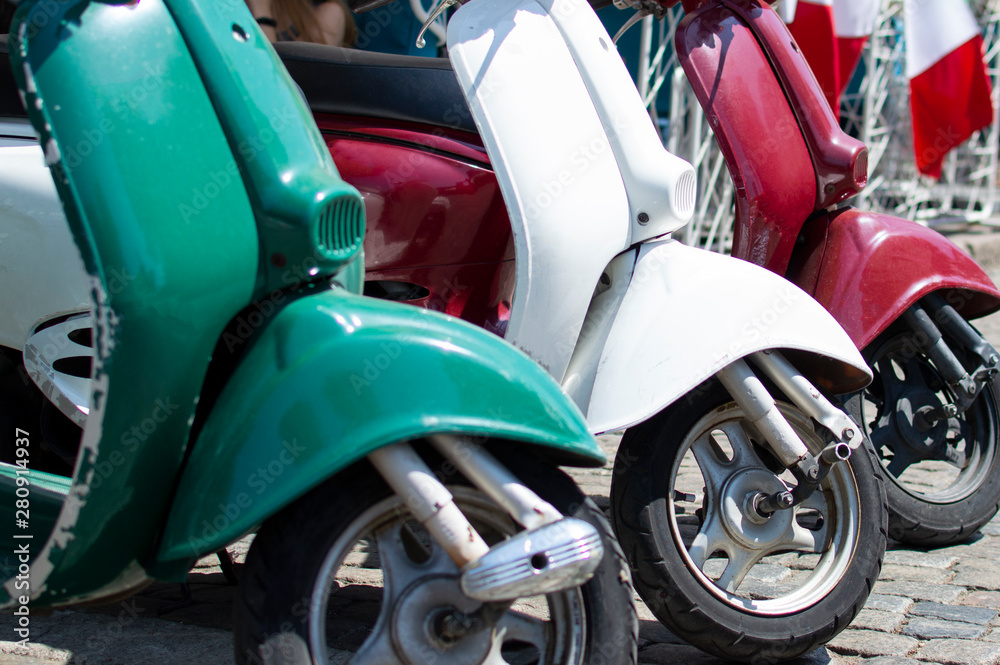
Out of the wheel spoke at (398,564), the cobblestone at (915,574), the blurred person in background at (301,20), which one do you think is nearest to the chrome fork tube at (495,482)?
the wheel spoke at (398,564)

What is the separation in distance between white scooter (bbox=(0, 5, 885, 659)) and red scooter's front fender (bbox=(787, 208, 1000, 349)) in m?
0.41

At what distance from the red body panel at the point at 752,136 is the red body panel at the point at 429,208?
1.90 ft

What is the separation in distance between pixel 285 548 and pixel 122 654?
948 millimetres

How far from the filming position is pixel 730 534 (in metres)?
2.07

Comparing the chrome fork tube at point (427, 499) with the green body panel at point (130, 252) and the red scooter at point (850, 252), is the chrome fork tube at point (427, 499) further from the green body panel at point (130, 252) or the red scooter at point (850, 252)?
the red scooter at point (850, 252)

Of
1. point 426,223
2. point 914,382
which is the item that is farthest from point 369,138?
point 914,382

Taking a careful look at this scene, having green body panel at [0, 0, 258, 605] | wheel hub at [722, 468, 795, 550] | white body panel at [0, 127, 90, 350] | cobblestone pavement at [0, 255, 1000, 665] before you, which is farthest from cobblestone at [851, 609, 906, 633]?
white body panel at [0, 127, 90, 350]

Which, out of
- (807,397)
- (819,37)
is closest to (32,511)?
(807,397)

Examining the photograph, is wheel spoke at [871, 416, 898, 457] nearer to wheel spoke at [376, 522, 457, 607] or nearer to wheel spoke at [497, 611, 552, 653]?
wheel spoke at [497, 611, 552, 653]

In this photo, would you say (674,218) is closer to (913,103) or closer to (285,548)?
(285,548)

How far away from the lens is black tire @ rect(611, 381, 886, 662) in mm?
1969

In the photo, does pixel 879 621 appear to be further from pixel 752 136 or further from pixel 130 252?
pixel 130 252

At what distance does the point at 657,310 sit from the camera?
1991mm

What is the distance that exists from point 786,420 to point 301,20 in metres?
2.52
